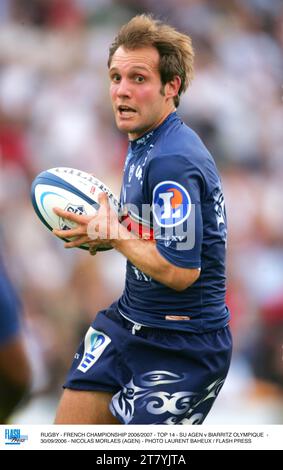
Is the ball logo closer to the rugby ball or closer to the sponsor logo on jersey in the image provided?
the rugby ball

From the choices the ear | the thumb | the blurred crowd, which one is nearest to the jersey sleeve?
the thumb

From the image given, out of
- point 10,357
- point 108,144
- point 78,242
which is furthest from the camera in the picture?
point 108,144

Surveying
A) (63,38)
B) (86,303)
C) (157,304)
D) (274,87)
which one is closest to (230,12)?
(274,87)

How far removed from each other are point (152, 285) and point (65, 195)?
0.53m

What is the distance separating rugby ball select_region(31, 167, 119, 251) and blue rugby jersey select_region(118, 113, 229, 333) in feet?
0.46

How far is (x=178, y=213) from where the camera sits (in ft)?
8.98

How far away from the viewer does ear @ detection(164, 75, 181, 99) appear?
3150mm

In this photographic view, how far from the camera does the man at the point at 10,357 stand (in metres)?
3.57

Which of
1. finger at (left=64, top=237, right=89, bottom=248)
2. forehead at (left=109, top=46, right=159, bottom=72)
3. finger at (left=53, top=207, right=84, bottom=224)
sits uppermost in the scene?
forehead at (left=109, top=46, right=159, bottom=72)

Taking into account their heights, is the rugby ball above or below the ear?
below

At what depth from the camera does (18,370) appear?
3764 mm

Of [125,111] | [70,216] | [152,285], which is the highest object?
[125,111]

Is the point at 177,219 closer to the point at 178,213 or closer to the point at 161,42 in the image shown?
the point at 178,213

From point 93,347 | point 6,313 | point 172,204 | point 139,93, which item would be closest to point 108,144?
point 6,313
